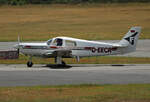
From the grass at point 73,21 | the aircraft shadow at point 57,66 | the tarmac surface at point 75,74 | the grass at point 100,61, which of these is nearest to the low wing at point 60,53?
the aircraft shadow at point 57,66

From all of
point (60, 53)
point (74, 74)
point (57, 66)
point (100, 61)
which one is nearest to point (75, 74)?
point (74, 74)

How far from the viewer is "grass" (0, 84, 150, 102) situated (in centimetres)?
1256

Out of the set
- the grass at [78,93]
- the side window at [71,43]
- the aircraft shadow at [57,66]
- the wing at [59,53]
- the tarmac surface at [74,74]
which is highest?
the side window at [71,43]

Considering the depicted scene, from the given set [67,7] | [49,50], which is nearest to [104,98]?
[49,50]

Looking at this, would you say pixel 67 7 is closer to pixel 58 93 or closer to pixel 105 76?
pixel 105 76

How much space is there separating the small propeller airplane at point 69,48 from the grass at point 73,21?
18385 mm

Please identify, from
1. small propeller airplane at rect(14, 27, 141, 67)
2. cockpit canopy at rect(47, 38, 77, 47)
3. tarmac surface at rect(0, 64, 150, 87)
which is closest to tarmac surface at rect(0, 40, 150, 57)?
small propeller airplane at rect(14, 27, 141, 67)

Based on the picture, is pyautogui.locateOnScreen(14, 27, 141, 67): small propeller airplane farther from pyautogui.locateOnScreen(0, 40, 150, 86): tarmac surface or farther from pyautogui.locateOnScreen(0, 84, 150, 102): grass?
pyautogui.locateOnScreen(0, 84, 150, 102): grass

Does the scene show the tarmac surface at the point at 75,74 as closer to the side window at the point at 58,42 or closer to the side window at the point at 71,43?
the side window at the point at 71,43

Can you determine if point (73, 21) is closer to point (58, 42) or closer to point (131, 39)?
point (131, 39)

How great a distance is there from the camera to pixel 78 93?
14.1 meters

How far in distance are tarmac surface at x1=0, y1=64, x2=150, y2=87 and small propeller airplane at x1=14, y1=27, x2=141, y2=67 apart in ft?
2.61

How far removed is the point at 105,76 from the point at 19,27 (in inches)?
1461

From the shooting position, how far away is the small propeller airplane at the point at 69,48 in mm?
23266
